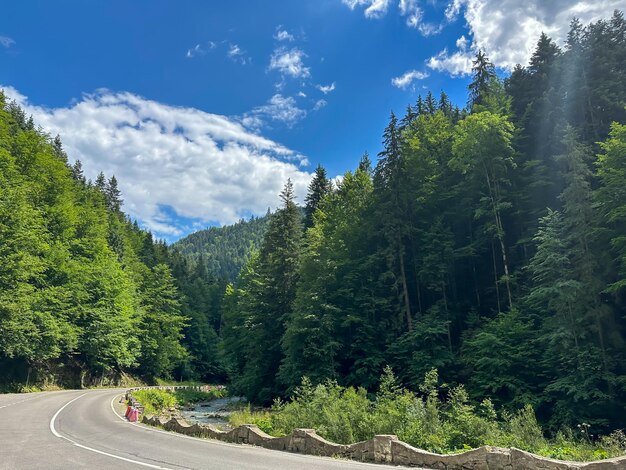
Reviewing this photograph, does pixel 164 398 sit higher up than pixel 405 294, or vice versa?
pixel 405 294

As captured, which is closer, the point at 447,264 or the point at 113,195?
the point at 447,264

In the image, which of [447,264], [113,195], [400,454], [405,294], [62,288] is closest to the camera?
[400,454]

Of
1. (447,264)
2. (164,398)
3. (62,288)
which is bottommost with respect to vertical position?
(164,398)

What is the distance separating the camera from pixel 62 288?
1485 inches

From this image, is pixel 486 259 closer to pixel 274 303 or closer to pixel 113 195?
pixel 274 303

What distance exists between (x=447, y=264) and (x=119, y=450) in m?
28.3

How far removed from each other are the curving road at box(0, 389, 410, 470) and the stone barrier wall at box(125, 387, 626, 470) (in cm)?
53

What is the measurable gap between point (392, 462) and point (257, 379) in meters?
30.9

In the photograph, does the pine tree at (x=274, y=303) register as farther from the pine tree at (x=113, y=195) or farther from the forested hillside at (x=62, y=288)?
the pine tree at (x=113, y=195)

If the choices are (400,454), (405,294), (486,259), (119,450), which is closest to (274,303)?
(405,294)

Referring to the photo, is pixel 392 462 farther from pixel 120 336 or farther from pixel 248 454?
pixel 120 336

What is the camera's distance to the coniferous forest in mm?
21203

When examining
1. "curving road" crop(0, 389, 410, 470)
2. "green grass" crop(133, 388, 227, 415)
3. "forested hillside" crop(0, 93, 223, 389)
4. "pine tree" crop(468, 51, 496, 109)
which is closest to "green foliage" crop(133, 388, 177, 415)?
"green grass" crop(133, 388, 227, 415)

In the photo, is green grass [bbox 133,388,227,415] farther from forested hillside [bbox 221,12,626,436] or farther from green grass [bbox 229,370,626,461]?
green grass [bbox 229,370,626,461]
